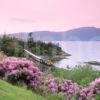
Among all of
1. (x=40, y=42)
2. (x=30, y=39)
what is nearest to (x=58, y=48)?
(x=40, y=42)

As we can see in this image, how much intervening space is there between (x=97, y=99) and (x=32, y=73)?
4.61 m

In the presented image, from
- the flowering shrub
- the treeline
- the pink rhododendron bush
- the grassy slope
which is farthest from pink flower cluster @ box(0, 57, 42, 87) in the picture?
the treeline

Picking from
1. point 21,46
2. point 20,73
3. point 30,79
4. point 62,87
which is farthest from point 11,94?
point 21,46

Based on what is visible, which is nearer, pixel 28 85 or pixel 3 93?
pixel 3 93

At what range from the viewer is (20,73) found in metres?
14.2

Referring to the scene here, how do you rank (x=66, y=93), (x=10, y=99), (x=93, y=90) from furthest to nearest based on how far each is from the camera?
1. (x=66, y=93)
2. (x=93, y=90)
3. (x=10, y=99)

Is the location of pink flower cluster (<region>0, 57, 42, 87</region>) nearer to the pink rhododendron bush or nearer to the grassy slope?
the pink rhododendron bush

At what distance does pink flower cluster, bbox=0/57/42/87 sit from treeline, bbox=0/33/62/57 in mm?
36791

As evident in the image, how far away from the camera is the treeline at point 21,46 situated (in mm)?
62438

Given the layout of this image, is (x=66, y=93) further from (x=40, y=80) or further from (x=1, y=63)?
(x=1, y=63)

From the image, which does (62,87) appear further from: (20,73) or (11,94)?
(11,94)

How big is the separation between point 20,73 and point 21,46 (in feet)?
220

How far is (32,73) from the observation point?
14.5 metres

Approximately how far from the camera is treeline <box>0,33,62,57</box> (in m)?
62.4
